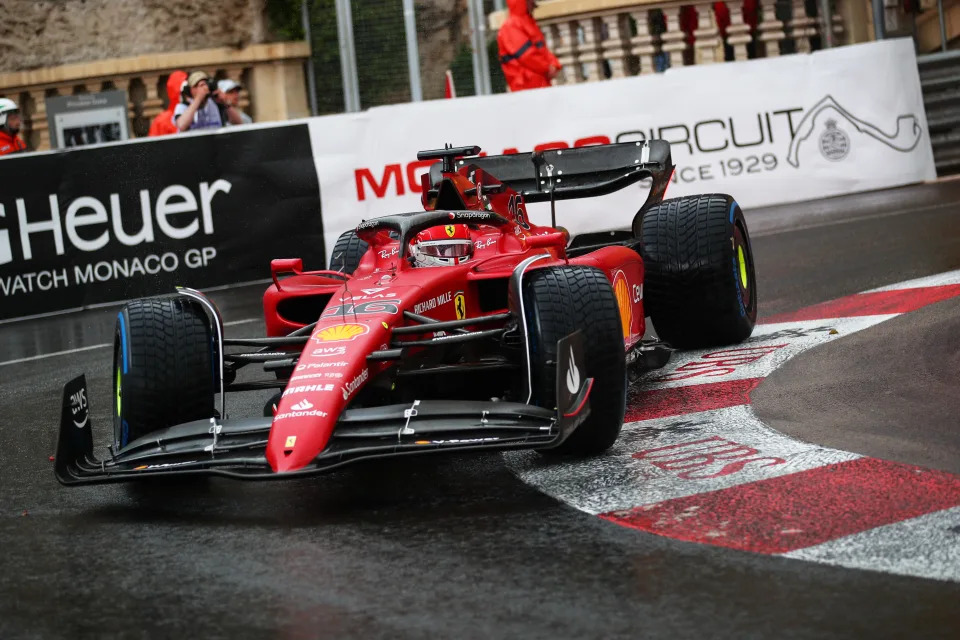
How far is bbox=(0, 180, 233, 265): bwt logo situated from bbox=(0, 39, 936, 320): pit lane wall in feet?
0.04

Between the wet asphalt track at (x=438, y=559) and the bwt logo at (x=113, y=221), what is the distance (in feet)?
22.1

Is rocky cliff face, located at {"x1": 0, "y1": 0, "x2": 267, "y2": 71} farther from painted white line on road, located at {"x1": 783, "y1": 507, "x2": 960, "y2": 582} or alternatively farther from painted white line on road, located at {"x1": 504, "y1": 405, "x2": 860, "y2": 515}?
painted white line on road, located at {"x1": 783, "y1": 507, "x2": 960, "y2": 582}

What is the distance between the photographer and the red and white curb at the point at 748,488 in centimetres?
434

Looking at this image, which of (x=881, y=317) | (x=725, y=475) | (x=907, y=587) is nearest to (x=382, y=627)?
(x=907, y=587)

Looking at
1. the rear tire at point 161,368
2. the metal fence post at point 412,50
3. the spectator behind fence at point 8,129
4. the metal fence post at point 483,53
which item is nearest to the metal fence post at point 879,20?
the metal fence post at point 483,53

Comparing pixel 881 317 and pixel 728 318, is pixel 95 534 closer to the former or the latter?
pixel 728 318

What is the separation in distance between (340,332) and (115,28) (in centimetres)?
1914

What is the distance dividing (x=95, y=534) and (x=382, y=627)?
5.44 ft

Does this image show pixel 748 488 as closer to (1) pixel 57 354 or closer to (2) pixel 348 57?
(1) pixel 57 354

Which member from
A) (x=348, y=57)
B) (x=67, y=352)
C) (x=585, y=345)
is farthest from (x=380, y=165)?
(x=585, y=345)

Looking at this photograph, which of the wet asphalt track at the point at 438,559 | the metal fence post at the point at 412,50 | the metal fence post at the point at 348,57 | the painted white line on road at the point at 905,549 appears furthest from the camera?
the metal fence post at the point at 348,57

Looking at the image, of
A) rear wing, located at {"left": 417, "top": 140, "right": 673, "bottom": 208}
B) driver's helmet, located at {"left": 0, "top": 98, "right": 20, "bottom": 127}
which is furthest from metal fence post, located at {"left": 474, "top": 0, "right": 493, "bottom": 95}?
rear wing, located at {"left": 417, "top": 140, "right": 673, "bottom": 208}

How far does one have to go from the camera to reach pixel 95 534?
205 inches

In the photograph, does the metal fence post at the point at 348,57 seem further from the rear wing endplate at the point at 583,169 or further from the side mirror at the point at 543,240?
the side mirror at the point at 543,240
